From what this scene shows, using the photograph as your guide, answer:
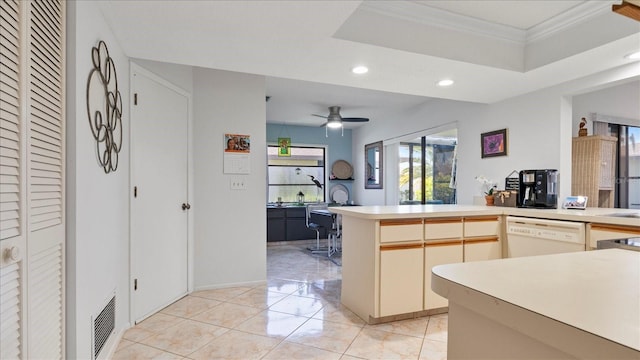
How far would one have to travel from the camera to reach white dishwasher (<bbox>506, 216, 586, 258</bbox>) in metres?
2.43

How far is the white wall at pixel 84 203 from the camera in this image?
5.08 feet

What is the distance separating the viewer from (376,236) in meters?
2.52

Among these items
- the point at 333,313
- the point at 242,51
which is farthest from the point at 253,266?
the point at 242,51

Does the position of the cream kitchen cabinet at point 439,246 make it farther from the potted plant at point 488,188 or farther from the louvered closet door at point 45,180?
the louvered closet door at point 45,180

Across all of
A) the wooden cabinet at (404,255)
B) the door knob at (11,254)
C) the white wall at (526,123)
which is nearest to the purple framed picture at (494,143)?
the white wall at (526,123)

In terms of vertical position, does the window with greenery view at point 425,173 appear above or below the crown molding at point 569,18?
below

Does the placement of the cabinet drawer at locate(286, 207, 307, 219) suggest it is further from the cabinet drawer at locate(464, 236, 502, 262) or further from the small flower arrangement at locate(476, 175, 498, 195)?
the cabinet drawer at locate(464, 236, 502, 262)

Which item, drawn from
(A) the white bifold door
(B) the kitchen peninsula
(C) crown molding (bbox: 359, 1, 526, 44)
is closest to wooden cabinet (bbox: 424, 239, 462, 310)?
(B) the kitchen peninsula

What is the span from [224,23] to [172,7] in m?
0.31

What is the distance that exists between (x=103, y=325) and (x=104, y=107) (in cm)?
134

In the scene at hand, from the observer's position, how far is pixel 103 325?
1992mm

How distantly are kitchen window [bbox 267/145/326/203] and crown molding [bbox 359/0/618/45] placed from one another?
4.73 metres

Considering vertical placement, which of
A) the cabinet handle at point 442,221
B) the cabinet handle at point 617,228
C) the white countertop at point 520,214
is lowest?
the cabinet handle at point 442,221

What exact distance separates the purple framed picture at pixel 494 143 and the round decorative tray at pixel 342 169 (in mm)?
3620
